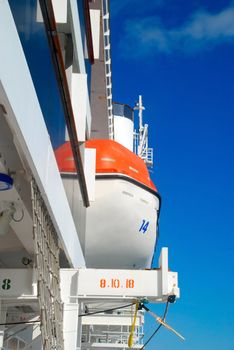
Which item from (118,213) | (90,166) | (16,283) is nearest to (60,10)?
(16,283)

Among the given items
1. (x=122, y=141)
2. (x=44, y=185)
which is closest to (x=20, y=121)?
(x=44, y=185)

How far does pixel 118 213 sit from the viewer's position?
7.93 metres

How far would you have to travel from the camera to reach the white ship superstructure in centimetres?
229

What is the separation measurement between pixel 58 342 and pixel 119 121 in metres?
10.7

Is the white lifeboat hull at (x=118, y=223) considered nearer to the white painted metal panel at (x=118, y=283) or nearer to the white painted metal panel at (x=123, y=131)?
the white painted metal panel at (x=118, y=283)

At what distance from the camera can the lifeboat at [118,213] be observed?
792 cm

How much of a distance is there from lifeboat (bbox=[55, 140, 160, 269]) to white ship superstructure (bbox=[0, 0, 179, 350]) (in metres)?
0.02

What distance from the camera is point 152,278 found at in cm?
421

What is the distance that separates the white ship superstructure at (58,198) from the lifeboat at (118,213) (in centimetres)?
2

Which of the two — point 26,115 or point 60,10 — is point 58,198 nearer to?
point 26,115

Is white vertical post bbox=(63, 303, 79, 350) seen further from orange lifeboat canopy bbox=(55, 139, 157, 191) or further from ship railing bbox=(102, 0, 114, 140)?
ship railing bbox=(102, 0, 114, 140)

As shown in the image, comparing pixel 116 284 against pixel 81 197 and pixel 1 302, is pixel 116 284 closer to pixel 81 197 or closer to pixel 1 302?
pixel 1 302

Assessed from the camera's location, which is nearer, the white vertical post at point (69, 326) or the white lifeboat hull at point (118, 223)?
the white vertical post at point (69, 326)

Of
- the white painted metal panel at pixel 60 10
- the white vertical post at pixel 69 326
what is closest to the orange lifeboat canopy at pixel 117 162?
the white vertical post at pixel 69 326
